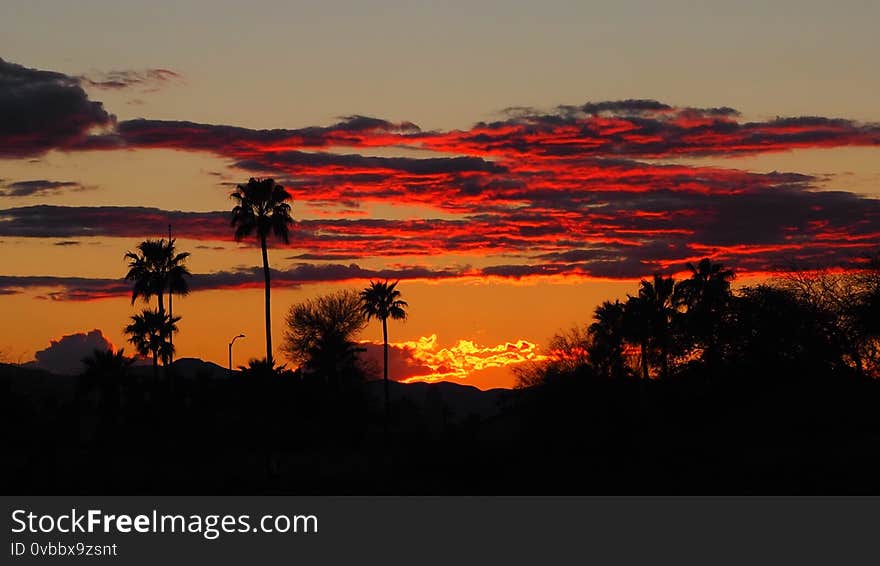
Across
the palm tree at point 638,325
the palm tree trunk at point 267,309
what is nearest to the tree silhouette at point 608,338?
the palm tree at point 638,325

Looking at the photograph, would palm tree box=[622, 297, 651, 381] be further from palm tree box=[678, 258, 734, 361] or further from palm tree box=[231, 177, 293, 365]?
palm tree box=[231, 177, 293, 365]

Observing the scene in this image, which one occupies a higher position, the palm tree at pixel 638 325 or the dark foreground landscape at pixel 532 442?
the palm tree at pixel 638 325

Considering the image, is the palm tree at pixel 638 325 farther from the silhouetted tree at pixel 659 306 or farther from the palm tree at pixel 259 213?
the palm tree at pixel 259 213

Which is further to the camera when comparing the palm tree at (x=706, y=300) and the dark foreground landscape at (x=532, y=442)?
the palm tree at (x=706, y=300)

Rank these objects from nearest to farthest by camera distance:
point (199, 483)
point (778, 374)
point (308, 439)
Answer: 1. point (199, 483)
2. point (778, 374)
3. point (308, 439)

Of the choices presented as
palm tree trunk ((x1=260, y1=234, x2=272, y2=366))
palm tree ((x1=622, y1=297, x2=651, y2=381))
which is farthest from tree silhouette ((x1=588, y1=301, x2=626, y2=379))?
palm tree trunk ((x1=260, y1=234, x2=272, y2=366))

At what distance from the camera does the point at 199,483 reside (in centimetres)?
6581

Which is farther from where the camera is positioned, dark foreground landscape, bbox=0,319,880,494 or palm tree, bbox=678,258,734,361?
palm tree, bbox=678,258,734,361

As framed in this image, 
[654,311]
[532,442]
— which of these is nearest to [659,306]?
[654,311]

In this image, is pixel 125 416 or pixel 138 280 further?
pixel 138 280

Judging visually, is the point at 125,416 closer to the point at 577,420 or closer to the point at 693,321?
the point at 577,420

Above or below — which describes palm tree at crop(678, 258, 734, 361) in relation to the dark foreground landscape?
above
